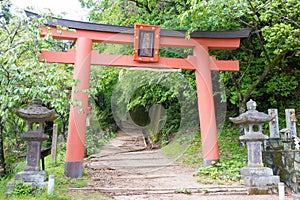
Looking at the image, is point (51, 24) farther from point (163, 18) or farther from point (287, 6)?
point (287, 6)

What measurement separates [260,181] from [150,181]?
2197 millimetres

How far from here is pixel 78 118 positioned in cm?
555

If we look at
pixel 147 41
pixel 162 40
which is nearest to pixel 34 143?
pixel 147 41

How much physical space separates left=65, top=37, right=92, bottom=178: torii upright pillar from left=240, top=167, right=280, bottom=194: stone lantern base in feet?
11.3

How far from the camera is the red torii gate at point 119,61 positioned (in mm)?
5508

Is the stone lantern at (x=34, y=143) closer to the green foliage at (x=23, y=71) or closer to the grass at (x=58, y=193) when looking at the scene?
the grass at (x=58, y=193)

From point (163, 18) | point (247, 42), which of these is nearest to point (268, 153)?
point (247, 42)

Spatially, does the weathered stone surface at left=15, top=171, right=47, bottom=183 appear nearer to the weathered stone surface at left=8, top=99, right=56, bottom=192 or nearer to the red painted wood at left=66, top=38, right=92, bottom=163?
the weathered stone surface at left=8, top=99, right=56, bottom=192

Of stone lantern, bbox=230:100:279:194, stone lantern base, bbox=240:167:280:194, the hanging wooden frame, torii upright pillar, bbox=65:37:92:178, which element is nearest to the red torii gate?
torii upright pillar, bbox=65:37:92:178

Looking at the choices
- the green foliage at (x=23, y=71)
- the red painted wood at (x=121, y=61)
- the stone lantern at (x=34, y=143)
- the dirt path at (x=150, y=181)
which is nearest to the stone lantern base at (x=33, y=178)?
the stone lantern at (x=34, y=143)

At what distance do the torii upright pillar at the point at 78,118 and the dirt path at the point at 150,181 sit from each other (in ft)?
1.76

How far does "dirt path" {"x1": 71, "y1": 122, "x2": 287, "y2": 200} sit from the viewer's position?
459 centimetres

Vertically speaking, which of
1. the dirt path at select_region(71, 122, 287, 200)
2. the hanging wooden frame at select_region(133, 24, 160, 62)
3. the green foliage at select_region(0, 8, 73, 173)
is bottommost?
the dirt path at select_region(71, 122, 287, 200)

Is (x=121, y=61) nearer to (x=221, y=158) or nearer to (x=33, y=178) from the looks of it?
(x=33, y=178)
